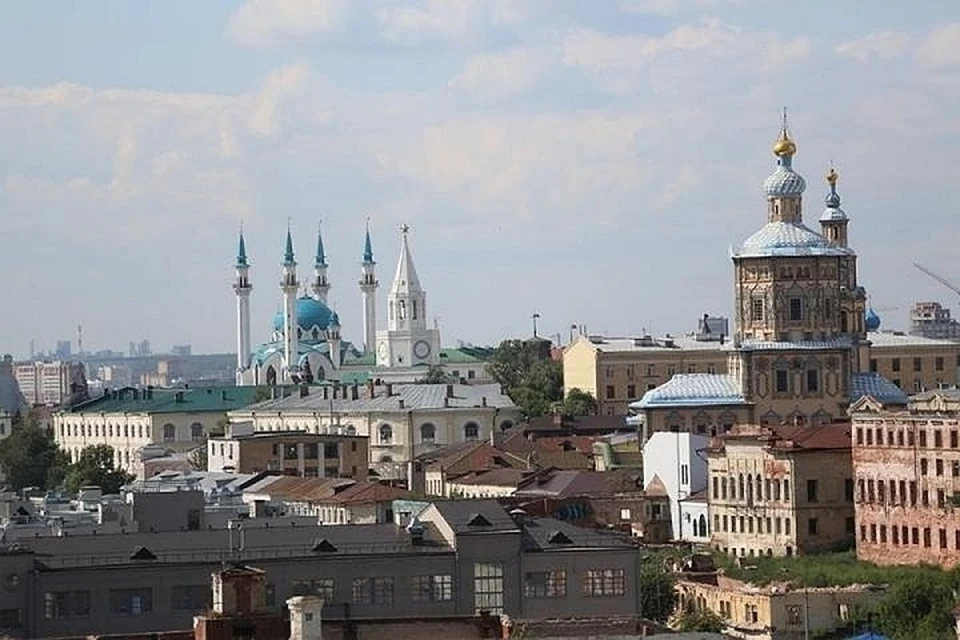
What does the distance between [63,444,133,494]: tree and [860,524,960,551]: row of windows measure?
36466 mm

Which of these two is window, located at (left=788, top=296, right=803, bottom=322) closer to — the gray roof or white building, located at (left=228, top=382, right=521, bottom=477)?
white building, located at (left=228, top=382, right=521, bottom=477)

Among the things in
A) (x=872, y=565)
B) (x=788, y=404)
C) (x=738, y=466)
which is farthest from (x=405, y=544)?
(x=788, y=404)

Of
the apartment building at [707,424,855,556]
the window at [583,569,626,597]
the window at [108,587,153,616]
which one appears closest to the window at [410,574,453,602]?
the window at [583,569,626,597]

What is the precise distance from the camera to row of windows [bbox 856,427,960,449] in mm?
108000

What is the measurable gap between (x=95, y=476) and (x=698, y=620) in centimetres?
6167

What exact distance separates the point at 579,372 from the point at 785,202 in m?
47.4

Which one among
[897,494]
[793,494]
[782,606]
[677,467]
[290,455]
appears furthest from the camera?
[290,455]

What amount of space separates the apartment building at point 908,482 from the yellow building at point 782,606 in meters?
8.98

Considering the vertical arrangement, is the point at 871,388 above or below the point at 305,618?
above

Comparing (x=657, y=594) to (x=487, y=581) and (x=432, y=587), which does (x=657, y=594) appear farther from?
(x=432, y=587)

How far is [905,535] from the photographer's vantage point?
110000 mm

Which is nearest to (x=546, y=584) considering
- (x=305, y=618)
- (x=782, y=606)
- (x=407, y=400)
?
(x=782, y=606)

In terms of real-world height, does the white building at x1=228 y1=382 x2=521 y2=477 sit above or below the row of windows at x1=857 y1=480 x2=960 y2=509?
above

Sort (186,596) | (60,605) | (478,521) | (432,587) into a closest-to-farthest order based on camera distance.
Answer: (60,605) < (186,596) < (432,587) < (478,521)
